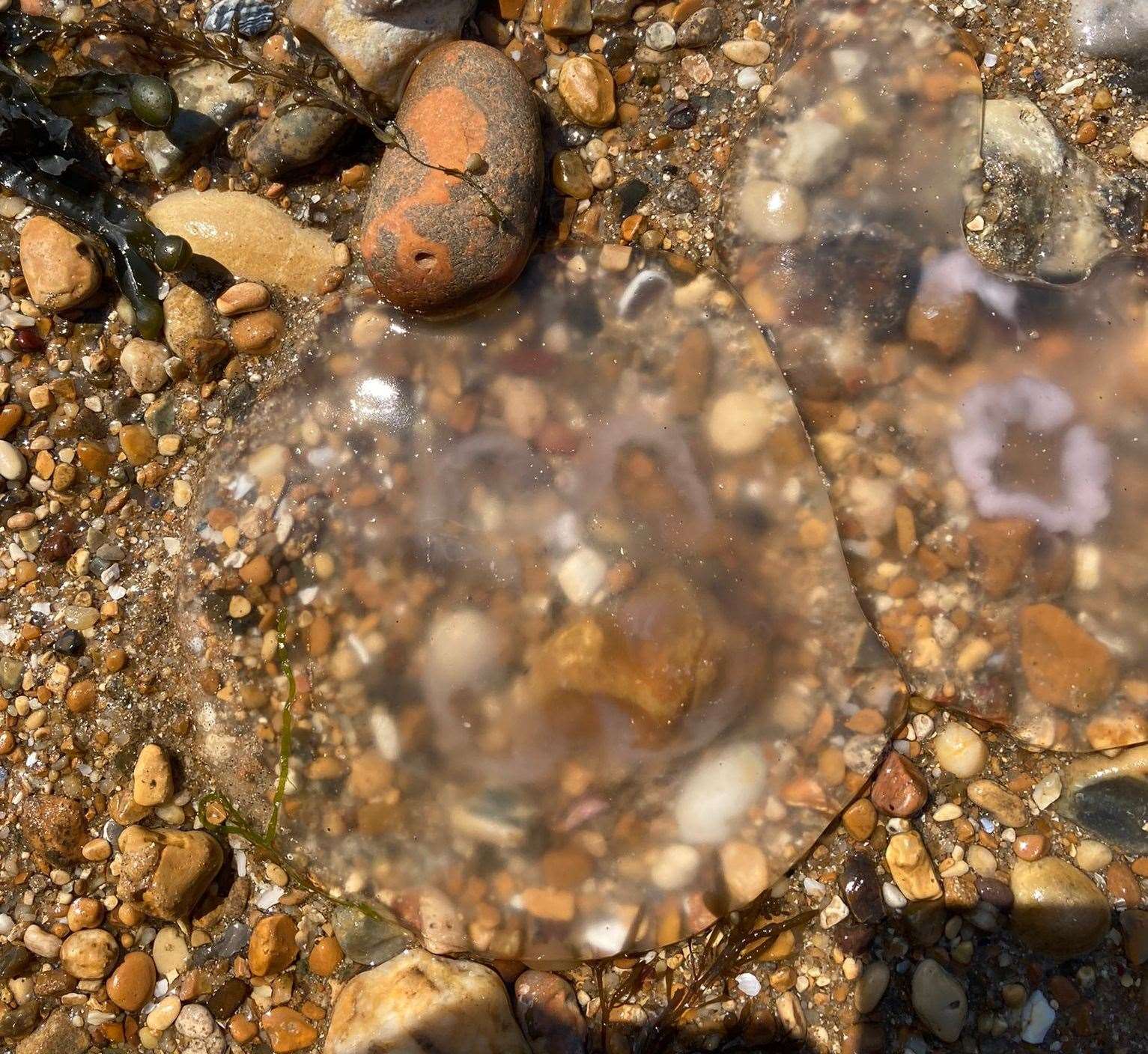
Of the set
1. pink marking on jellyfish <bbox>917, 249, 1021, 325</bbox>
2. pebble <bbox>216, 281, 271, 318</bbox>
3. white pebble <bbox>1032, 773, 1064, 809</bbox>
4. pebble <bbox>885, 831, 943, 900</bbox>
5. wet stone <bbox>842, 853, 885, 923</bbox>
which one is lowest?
wet stone <bbox>842, 853, 885, 923</bbox>

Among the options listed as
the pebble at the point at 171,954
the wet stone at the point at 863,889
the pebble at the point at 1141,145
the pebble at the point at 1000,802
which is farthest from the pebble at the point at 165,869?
the pebble at the point at 1141,145

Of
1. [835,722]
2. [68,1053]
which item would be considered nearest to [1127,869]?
[835,722]

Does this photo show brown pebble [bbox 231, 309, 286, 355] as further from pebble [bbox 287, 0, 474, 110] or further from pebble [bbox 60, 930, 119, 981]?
pebble [bbox 60, 930, 119, 981]

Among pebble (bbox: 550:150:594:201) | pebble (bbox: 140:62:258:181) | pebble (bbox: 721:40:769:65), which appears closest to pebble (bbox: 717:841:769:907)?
pebble (bbox: 550:150:594:201)

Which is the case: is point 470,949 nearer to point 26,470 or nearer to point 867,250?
point 26,470

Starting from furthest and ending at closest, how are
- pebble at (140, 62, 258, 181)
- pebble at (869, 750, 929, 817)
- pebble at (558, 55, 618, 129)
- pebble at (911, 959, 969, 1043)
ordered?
pebble at (140, 62, 258, 181) → pebble at (558, 55, 618, 129) → pebble at (869, 750, 929, 817) → pebble at (911, 959, 969, 1043)

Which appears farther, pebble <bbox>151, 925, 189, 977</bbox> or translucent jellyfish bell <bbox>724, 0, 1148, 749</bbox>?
pebble <bbox>151, 925, 189, 977</bbox>
